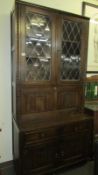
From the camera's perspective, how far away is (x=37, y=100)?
2191 millimetres

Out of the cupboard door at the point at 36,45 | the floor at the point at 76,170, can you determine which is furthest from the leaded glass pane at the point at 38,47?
the floor at the point at 76,170

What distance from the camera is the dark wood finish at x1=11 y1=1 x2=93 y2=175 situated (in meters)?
1.96

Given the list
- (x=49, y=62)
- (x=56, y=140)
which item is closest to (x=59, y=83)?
(x=49, y=62)

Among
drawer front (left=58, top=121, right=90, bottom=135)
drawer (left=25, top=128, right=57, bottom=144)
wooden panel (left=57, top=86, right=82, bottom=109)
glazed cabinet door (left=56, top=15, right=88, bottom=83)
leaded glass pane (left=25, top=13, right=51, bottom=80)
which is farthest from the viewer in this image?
wooden panel (left=57, top=86, right=82, bottom=109)

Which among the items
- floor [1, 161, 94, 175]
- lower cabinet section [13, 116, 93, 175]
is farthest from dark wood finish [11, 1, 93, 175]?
floor [1, 161, 94, 175]

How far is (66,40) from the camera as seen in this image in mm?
2332

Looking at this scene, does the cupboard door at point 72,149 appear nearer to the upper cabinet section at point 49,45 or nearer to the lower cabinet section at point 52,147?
the lower cabinet section at point 52,147

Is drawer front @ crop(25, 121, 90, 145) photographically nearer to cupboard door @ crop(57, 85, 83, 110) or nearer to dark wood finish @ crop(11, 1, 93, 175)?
dark wood finish @ crop(11, 1, 93, 175)

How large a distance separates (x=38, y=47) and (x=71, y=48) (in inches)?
21.1

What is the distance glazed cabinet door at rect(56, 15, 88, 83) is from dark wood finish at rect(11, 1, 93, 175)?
0.04 feet

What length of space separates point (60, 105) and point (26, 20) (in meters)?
1.23

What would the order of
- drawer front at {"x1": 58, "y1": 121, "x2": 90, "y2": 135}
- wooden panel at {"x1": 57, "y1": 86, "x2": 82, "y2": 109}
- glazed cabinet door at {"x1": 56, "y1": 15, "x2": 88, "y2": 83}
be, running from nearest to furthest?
1. drawer front at {"x1": 58, "y1": 121, "x2": 90, "y2": 135}
2. glazed cabinet door at {"x1": 56, "y1": 15, "x2": 88, "y2": 83}
3. wooden panel at {"x1": 57, "y1": 86, "x2": 82, "y2": 109}

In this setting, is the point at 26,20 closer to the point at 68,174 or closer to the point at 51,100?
the point at 51,100

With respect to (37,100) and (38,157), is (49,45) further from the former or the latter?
(38,157)
